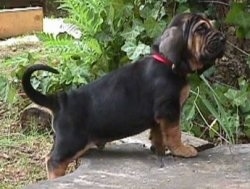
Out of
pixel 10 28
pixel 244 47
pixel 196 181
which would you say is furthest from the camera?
pixel 10 28

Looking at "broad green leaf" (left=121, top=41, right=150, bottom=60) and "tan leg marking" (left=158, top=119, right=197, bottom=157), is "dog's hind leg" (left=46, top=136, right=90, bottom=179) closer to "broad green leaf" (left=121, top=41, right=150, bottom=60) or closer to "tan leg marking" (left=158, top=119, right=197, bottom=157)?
"tan leg marking" (left=158, top=119, right=197, bottom=157)

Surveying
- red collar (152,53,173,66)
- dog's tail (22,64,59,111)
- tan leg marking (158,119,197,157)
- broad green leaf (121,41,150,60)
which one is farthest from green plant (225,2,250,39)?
dog's tail (22,64,59,111)

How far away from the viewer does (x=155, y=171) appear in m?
3.21

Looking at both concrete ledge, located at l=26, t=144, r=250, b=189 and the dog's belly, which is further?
the dog's belly

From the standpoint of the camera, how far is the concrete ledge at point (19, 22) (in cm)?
761

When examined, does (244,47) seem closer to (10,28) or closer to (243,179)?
(243,179)

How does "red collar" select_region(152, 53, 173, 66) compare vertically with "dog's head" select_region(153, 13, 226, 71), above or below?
below

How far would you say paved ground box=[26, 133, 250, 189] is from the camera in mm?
3020

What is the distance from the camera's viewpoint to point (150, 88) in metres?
3.37

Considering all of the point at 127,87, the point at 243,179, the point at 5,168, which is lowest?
the point at 5,168

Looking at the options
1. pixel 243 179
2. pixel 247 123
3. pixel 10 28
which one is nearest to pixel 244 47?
pixel 247 123

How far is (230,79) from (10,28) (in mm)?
3293

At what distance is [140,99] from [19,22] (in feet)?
14.8

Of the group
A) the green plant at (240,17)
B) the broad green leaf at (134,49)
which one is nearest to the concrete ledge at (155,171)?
the green plant at (240,17)
